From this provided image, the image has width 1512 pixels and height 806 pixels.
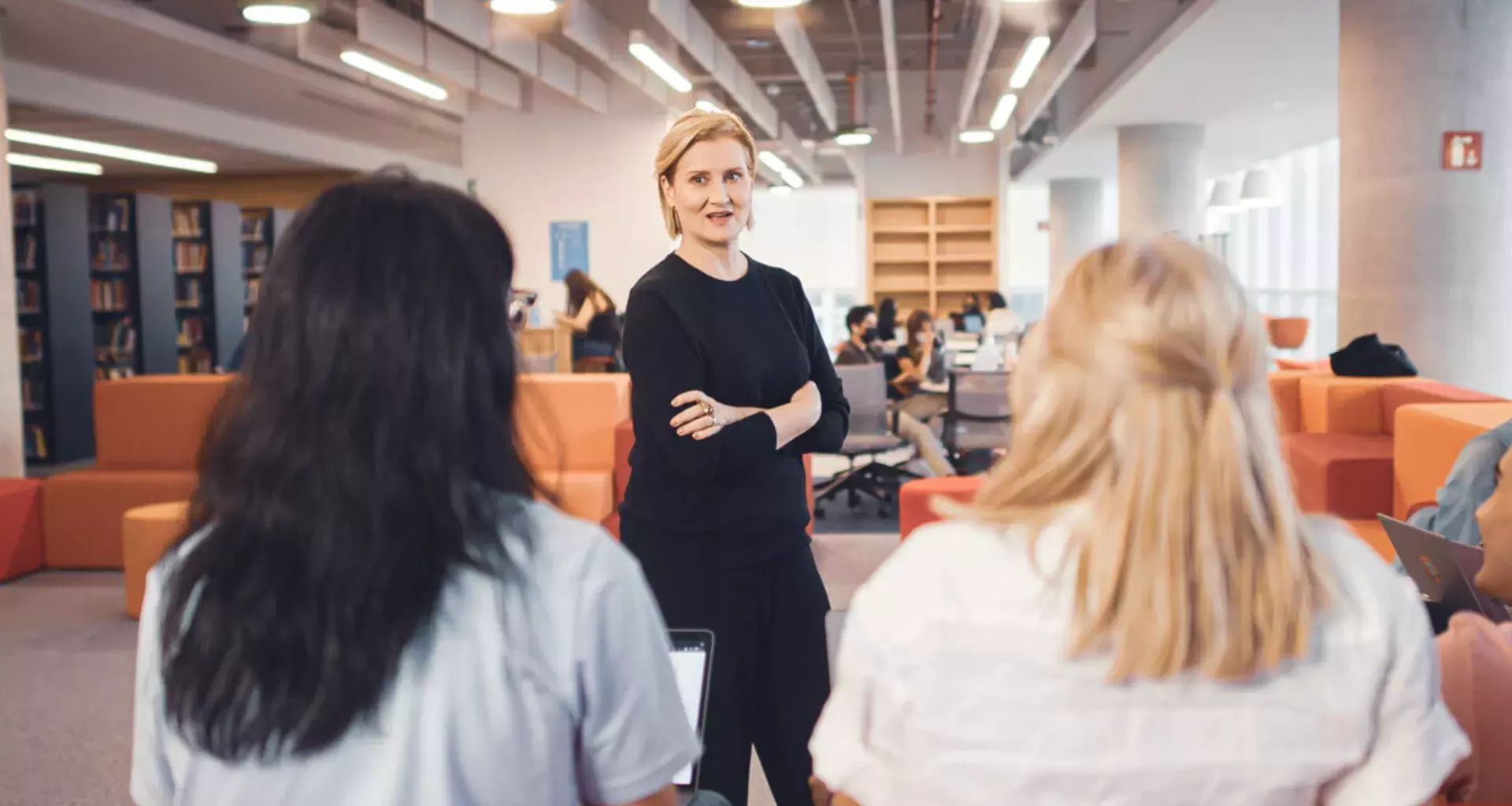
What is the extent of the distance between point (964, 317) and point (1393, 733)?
1194 centimetres

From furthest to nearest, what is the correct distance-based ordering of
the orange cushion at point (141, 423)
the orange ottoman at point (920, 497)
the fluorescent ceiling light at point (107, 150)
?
the fluorescent ceiling light at point (107, 150)
the orange cushion at point (141, 423)
the orange ottoman at point (920, 497)

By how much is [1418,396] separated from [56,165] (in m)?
15.7

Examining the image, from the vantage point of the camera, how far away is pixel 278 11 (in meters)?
7.12

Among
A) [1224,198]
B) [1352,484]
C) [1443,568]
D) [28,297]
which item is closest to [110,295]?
[28,297]

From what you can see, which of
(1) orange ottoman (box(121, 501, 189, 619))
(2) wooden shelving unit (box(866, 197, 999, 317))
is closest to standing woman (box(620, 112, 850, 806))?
(1) orange ottoman (box(121, 501, 189, 619))

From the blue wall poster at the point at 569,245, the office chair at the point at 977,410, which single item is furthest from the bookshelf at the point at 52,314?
the office chair at the point at 977,410

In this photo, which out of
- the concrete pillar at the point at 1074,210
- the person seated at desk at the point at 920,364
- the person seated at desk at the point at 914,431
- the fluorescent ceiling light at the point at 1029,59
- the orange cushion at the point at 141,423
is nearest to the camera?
the orange cushion at the point at 141,423

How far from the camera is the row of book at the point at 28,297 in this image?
1078 cm

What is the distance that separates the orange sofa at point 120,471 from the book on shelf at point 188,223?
7349 millimetres

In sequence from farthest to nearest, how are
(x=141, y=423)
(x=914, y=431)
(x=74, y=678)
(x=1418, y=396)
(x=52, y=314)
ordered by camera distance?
(x=52, y=314) → (x=914, y=431) → (x=141, y=423) → (x=1418, y=396) → (x=74, y=678)

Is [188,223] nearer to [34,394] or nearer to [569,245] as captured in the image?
[34,394]

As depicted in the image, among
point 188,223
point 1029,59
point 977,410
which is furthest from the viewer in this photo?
point 188,223

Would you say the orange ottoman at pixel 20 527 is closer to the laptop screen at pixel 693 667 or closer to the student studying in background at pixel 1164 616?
the laptop screen at pixel 693 667

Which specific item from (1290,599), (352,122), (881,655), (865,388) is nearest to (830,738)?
(881,655)
